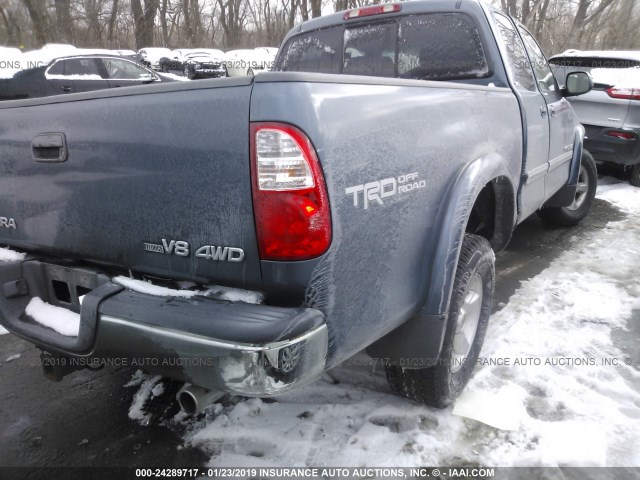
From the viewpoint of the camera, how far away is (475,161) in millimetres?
2188

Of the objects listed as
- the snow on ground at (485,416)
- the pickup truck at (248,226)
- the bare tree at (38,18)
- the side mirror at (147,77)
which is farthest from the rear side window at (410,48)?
the bare tree at (38,18)

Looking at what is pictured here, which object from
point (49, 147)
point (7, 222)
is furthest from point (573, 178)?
point (7, 222)

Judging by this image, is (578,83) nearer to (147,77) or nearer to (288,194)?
(288,194)

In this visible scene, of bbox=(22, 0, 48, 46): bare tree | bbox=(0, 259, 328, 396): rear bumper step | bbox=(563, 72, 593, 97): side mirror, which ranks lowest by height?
bbox=(0, 259, 328, 396): rear bumper step

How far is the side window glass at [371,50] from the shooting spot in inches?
125

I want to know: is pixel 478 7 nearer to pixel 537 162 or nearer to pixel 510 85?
pixel 510 85

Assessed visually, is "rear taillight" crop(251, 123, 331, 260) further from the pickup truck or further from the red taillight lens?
the red taillight lens

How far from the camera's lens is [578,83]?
3803 mm

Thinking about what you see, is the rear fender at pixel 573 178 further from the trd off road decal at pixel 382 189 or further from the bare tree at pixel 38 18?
the bare tree at pixel 38 18

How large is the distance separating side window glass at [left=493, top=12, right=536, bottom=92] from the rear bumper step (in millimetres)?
2298

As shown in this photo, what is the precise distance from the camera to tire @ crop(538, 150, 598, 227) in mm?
5152

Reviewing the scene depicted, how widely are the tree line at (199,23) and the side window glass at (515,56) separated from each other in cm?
1763

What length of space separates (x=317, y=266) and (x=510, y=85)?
80.3 inches

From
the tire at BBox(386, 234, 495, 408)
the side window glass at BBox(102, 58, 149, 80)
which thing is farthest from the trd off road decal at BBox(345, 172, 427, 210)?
the side window glass at BBox(102, 58, 149, 80)
